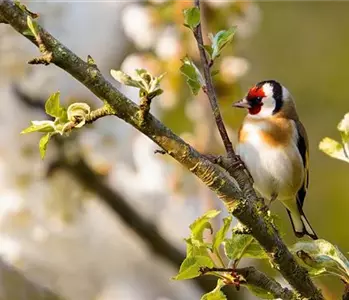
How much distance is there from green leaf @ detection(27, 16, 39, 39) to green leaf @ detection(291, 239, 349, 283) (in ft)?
0.48

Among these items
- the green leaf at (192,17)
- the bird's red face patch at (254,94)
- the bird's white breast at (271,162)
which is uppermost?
the bird's red face patch at (254,94)

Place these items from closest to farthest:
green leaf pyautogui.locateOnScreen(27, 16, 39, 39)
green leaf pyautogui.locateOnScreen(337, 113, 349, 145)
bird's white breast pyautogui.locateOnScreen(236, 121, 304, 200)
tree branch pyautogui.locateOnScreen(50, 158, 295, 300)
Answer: green leaf pyautogui.locateOnScreen(27, 16, 39, 39) → green leaf pyautogui.locateOnScreen(337, 113, 349, 145) → bird's white breast pyautogui.locateOnScreen(236, 121, 304, 200) → tree branch pyautogui.locateOnScreen(50, 158, 295, 300)

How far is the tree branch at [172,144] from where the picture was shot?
292 mm

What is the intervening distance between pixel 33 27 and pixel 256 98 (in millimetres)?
418

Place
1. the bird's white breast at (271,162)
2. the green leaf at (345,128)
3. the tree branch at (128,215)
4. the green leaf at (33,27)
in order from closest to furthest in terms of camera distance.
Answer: the green leaf at (33,27), the green leaf at (345,128), the bird's white breast at (271,162), the tree branch at (128,215)

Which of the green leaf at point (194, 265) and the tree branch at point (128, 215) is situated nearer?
the green leaf at point (194, 265)

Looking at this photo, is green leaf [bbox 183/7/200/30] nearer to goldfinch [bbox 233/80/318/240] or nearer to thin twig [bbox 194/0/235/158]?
thin twig [bbox 194/0/235/158]

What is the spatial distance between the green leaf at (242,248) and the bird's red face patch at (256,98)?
1.09 ft

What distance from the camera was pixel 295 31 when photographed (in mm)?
2412

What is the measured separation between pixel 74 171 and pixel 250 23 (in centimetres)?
28

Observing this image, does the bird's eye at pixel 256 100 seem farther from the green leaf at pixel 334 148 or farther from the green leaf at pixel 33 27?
the green leaf at pixel 33 27

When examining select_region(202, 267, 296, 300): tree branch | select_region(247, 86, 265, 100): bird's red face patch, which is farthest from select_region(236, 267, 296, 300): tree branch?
select_region(247, 86, 265, 100): bird's red face patch

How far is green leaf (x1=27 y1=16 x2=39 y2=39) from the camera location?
0.29 m

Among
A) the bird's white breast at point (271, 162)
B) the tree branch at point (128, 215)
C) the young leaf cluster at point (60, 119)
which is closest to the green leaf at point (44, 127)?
the young leaf cluster at point (60, 119)
